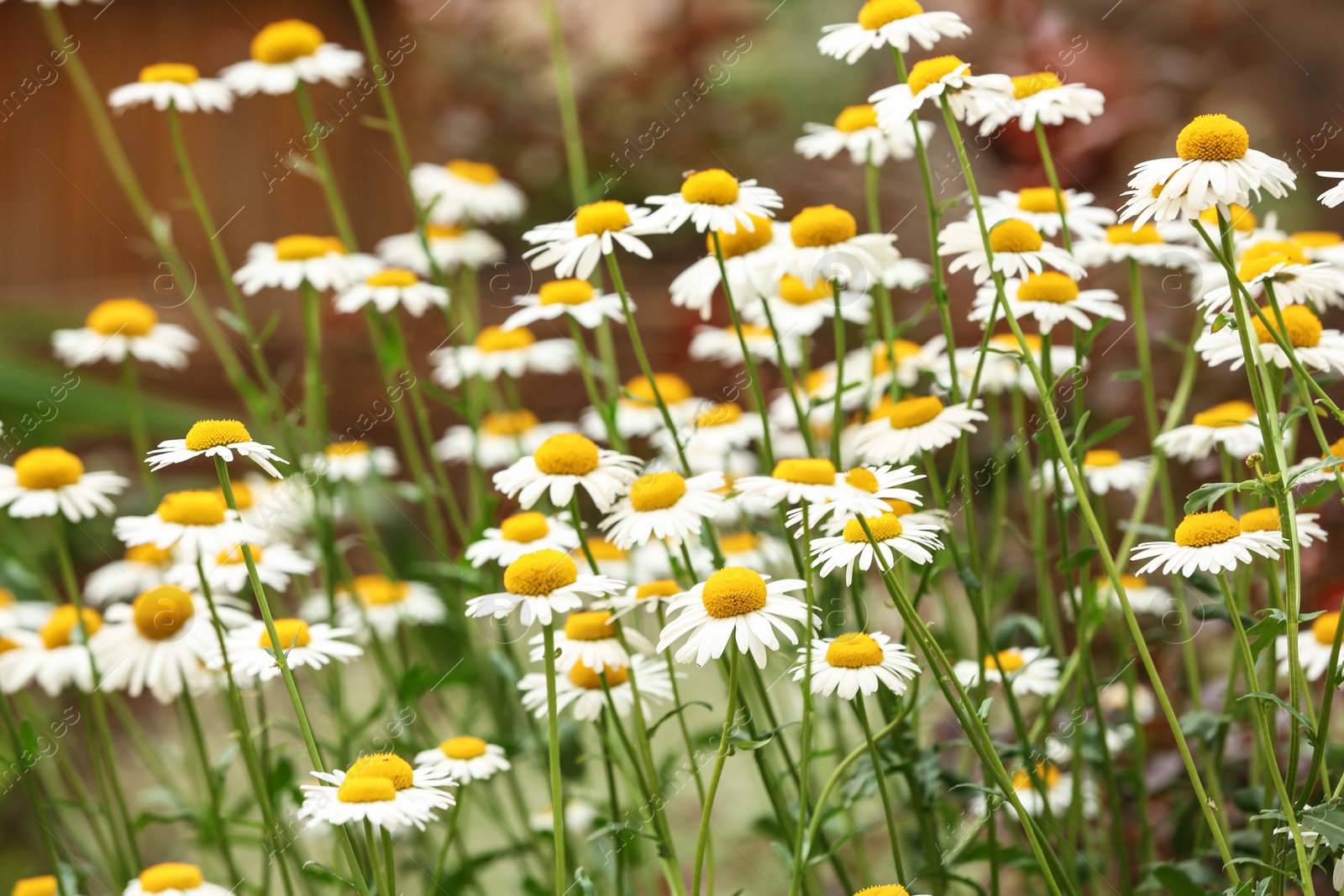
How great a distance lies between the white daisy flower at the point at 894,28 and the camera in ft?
3.38

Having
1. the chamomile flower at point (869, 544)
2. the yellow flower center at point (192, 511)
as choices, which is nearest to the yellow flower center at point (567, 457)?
the chamomile flower at point (869, 544)

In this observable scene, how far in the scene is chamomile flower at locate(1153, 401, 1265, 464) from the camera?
44.5 inches

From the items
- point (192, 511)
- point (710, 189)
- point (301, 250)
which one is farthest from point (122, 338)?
point (710, 189)

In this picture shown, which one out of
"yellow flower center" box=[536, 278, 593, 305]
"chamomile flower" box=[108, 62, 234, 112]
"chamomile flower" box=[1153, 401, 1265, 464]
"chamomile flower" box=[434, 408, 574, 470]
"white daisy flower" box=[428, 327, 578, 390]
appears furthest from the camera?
"chamomile flower" box=[434, 408, 574, 470]

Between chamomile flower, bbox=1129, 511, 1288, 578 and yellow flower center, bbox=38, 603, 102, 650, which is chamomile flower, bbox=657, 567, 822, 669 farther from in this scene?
yellow flower center, bbox=38, 603, 102, 650

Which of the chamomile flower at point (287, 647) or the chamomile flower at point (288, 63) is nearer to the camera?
the chamomile flower at point (287, 647)

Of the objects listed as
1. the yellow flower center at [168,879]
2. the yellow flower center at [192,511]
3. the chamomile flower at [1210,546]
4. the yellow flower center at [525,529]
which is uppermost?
the yellow flower center at [192,511]

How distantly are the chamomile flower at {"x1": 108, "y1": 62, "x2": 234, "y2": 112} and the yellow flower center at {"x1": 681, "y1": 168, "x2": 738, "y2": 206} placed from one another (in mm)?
817

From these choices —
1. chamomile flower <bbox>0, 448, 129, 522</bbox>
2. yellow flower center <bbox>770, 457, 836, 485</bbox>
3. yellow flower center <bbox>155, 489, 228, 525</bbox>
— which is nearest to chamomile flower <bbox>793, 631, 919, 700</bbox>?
yellow flower center <bbox>770, 457, 836, 485</bbox>

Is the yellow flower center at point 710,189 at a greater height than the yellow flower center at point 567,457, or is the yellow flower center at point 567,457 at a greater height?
the yellow flower center at point 710,189

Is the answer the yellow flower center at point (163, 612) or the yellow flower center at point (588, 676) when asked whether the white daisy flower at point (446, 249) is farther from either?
→ the yellow flower center at point (588, 676)

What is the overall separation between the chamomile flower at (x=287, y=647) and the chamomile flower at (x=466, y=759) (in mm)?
128

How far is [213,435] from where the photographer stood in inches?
33.2

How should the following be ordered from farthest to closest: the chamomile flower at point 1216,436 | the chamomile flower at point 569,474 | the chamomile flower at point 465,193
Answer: the chamomile flower at point 465,193, the chamomile flower at point 1216,436, the chamomile flower at point 569,474
